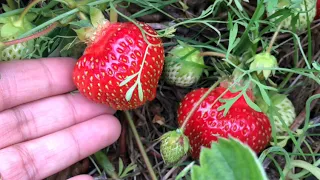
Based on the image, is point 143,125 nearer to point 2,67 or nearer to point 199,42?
point 199,42

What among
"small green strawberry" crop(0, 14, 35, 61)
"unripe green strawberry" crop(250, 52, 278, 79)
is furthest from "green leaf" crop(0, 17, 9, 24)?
"unripe green strawberry" crop(250, 52, 278, 79)

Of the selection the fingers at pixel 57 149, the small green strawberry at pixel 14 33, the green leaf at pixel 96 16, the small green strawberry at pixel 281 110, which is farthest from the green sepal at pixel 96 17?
the small green strawberry at pixel 281 110

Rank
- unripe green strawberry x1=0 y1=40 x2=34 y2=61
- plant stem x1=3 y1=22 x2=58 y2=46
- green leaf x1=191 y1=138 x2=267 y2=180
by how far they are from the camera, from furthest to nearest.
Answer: unripe green strawberry x1=0 y1=40 x2=34 y2=61 < plant stem x1=3 y1=22 x2=58 y2=46 < green leaf x1=191 y1=138 x2=267 y2=180

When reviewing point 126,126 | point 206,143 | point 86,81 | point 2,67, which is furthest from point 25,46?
point 206,143

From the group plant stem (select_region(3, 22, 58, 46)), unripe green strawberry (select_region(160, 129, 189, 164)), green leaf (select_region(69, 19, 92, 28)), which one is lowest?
unripe green strawberry (select_region(160, 129, 189, 164))

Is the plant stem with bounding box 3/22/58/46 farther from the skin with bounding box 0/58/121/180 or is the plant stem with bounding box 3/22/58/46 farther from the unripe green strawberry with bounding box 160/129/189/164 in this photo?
the unripe green strawberry with bounding box 160/129/189/164

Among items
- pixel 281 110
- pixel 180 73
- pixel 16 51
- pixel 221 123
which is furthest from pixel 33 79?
pixel 281 110

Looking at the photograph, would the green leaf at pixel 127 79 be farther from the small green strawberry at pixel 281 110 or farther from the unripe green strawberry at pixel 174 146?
the small green strawberry at pixel 281 110
